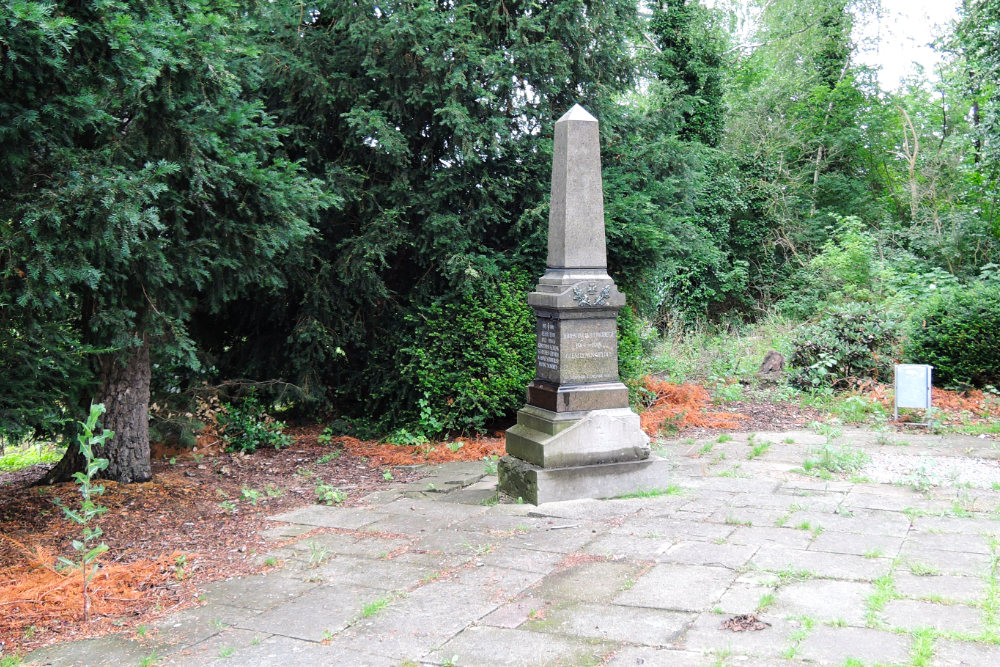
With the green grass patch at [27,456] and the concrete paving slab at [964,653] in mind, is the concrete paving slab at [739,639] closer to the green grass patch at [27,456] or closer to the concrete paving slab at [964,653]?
the concrete paving slab at [964,653]

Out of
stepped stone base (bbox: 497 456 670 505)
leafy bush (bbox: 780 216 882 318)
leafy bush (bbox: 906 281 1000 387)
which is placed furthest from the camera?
leafy bush (bbox: 780 216 882 318)

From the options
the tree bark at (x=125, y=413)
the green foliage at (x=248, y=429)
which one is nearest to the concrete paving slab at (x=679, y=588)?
the tree bark at (x=125, y=413)

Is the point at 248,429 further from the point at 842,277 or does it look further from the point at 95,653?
the point at 842,277

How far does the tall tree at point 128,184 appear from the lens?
4.62 meters

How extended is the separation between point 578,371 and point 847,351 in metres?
6.75

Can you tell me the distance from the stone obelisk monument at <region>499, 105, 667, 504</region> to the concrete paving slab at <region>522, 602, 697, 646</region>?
2.13 m

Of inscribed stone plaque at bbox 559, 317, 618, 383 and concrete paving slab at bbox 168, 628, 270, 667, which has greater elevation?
inscribed stone plaque at bbox 559, 317, 618, 383

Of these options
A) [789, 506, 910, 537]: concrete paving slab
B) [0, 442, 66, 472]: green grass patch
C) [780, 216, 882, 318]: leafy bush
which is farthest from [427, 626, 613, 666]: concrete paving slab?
[780, 216, 882, 318]: leafy bush

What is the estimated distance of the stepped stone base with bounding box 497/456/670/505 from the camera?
20.3ft

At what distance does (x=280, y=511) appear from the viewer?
6426 millimetres

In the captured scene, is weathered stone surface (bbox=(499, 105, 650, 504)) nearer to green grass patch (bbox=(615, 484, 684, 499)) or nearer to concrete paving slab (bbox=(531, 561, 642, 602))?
green grass patch (bbox=(615, 484, 684, 499))

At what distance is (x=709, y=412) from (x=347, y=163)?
18.7 feet

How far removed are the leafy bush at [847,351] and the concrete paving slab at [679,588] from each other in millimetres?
7546

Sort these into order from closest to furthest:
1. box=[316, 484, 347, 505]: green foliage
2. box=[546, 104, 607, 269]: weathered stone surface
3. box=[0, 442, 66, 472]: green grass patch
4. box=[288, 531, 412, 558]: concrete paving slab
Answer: box=[288, 531, 412, 558]: concrete paving slab
box=[546, 104, 607, 269]: weathered stone surface
box=[316, 484, 347, 505]: green foliage
box=[0, 442, 66, 472]: green grass patch
